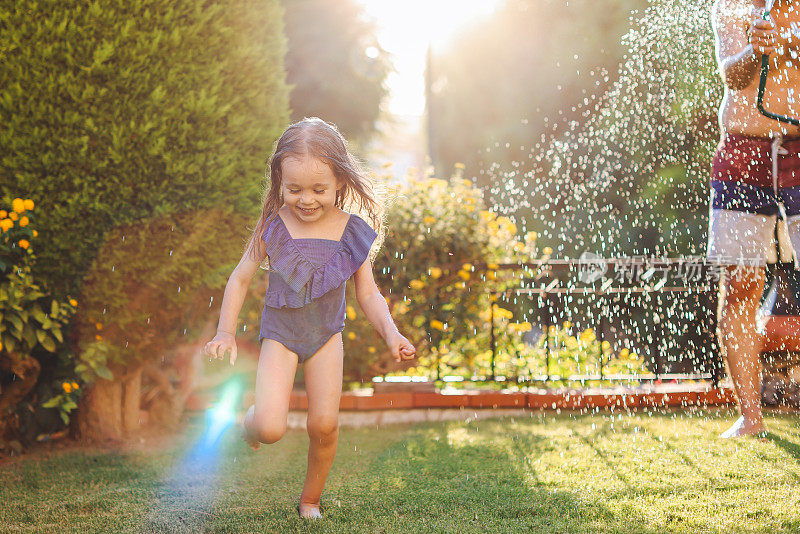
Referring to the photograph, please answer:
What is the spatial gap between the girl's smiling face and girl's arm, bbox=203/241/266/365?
23 cm

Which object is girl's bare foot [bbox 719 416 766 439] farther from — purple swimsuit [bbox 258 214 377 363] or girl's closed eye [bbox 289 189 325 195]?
girl's closed eye [bbox 289 189 325 195]

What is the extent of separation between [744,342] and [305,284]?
2.28 m

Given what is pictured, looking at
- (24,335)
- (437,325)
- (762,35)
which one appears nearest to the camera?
(762,35)

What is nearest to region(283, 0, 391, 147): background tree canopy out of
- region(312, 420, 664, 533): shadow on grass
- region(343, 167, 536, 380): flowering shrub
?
region(343, 167, 536, 380): flowering shrub

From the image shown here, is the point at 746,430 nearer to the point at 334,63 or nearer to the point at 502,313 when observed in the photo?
the point at 502,313

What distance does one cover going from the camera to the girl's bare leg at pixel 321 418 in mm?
2334

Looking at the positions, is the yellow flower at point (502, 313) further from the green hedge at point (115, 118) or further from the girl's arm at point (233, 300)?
the girl's arm at point (233, 300)

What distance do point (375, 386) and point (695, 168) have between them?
18.5 ft

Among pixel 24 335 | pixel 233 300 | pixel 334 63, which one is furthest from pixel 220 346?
pixel 334 63

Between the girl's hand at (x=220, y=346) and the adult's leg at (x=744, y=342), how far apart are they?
2.48 meters

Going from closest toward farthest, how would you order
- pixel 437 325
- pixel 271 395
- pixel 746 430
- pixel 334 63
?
pixel 271 395
pixel 746 430
pixel 437 325
pixel 334 63

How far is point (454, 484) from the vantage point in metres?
2.74

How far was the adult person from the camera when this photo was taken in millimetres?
3256

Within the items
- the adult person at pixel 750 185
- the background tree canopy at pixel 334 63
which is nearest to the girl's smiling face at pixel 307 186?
the adult person at pixel 750 185
